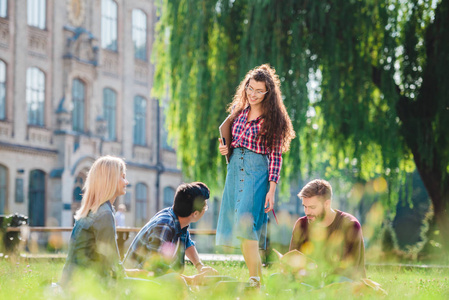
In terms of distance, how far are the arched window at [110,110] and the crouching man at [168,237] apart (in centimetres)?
2463

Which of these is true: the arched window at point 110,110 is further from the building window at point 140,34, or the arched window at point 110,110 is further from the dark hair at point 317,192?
the dark hair at point 317,192

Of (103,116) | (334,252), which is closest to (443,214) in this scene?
(334,252)

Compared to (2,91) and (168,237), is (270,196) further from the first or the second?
(2,91)

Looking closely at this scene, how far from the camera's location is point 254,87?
21.0ft

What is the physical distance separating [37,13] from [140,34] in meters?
6.66

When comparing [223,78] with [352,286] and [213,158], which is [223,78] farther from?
[352,286]

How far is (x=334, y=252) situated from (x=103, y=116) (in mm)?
24342

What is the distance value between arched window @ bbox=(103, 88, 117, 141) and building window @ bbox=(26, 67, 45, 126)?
148 inches

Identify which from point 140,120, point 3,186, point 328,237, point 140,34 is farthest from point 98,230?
point 140,34

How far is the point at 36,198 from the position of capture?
26234mm

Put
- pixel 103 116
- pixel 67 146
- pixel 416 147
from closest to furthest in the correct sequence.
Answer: pixel 416 147 < pixel 67 146 < pixel 103 116

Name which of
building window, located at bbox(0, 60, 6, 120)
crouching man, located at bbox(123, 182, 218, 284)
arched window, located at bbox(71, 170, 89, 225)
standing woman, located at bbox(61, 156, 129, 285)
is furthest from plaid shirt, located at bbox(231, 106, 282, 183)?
arched window, located at bbox(71, 170, 89, 225)

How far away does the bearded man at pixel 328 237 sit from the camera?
607 centimetres

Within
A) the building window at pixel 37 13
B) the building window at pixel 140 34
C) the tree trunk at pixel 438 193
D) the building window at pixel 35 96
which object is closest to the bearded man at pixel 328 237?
the tree trunk at pixel 438 193
